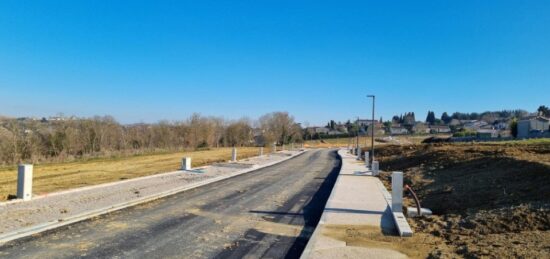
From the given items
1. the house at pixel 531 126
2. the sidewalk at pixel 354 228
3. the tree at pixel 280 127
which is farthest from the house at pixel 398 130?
A: the sidewalk at pixel 354 228

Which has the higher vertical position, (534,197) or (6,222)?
(534,197)

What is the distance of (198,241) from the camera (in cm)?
769

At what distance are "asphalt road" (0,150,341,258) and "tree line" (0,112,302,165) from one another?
106 ft

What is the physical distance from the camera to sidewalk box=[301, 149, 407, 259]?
6.79 m

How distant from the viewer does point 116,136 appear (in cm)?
5678

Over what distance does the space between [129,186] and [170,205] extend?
4.50 m

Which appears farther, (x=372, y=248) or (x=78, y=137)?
(x=78, y=137)

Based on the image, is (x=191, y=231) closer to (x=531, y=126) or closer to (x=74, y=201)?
(x=74, y=201)

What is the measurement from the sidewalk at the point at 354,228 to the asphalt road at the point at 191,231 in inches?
14.5

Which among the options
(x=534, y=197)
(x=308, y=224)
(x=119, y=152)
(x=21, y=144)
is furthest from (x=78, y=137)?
(x=534, y=197)

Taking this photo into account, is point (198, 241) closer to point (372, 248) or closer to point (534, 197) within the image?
point (372, 248)

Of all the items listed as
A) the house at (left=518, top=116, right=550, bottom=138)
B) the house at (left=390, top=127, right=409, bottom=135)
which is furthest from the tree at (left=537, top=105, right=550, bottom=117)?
the house at (left=518, top=116, right=550, bottom=138)

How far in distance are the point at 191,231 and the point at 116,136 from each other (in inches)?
2055

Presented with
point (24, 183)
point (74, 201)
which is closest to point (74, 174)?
point (24, 183)
